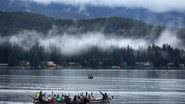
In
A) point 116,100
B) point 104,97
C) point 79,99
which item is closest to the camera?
point 79,99

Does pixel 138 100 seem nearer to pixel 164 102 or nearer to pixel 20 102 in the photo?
pixel 164 102

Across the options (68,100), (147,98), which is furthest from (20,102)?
(147,98)

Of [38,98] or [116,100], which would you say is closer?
[38,98]

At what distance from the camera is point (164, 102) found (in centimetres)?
12694

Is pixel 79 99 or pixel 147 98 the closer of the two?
pixel 79 99

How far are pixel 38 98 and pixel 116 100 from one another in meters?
21.8

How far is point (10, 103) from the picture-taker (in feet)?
381

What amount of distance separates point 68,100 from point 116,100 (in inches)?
790

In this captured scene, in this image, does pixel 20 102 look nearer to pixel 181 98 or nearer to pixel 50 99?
pixel 50 99

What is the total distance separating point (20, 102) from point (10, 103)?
3.90 metres

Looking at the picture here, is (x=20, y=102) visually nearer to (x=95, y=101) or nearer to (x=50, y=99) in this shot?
(x=50, y=99)

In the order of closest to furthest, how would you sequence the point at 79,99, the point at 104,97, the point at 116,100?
1. the point at 79,99
2. the point at 104,97
3. the point at 116,100

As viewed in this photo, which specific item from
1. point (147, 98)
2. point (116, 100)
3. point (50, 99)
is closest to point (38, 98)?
point (50, 99)

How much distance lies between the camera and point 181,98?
458ft
